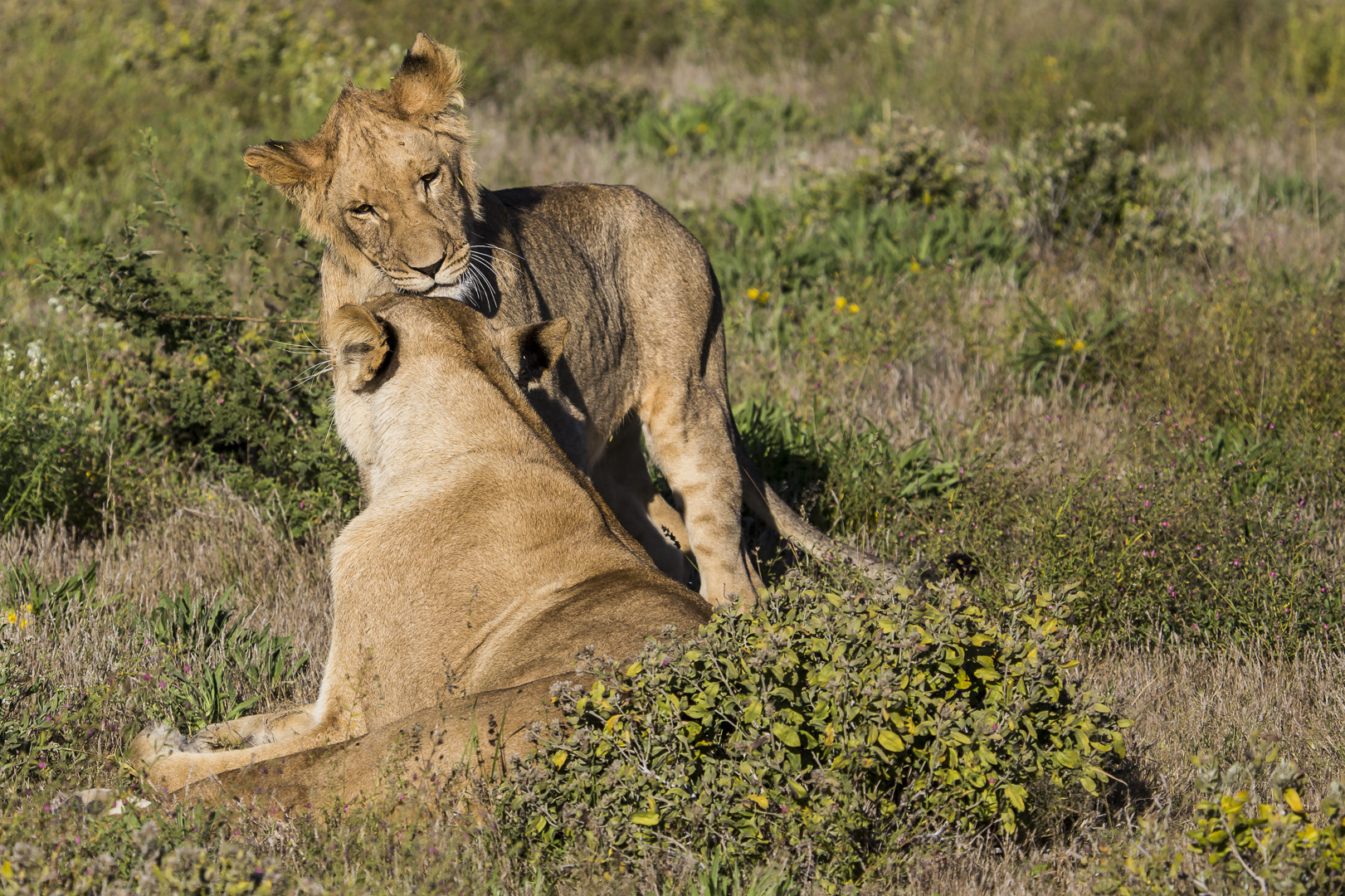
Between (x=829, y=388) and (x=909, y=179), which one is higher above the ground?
(x=909, y=179)

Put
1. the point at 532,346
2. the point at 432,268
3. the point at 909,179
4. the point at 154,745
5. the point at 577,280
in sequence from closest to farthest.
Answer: the point at 154,745 → the point at 532,346 → the point at 432,268 → the point at 577,280 → the point at 909,179

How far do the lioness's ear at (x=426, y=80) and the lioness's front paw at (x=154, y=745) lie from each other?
2.27 m

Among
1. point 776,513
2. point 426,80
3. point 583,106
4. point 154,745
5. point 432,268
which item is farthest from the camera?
point 583,106

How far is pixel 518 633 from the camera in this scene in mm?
3240

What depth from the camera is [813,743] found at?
264 cm

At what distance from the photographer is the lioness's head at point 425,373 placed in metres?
3.70

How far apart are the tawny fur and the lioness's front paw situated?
154cm

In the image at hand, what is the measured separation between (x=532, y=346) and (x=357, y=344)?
0.57 metres

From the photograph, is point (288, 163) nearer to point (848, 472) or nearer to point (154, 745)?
point (154, 745)

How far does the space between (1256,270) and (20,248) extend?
25.2ft

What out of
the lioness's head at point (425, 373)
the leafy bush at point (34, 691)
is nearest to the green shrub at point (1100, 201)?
the lioness's head at point (425, 373)

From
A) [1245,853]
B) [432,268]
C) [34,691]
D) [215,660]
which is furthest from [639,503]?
[1245,853]

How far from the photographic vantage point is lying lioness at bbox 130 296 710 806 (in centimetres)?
296

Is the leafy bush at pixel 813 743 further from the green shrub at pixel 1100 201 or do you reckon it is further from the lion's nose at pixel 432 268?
the green shrub at pixel 1100 201
